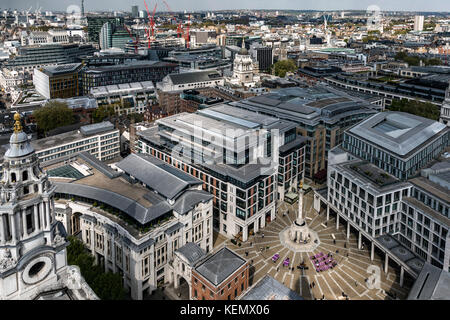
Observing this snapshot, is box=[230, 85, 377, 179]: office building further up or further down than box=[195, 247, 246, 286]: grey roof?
further up

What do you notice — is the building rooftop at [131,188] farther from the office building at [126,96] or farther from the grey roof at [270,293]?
the office building at [126,96]

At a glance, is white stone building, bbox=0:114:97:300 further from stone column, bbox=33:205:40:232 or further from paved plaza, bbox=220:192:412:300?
paved plaza, bbox=220:192:412:300

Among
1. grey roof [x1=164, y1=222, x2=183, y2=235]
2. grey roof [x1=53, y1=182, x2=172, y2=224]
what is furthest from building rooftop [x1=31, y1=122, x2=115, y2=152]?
grey roof [x1=164, y1=222, x2=183, y2=235]

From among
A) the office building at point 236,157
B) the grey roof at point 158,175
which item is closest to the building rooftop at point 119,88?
the office building at point 236,157

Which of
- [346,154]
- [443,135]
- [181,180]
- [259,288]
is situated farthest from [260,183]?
[443,135]

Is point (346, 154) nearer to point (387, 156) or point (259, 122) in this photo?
point (387, 156)

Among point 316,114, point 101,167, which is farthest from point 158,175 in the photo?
point 316,114

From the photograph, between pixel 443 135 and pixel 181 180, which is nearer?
pixel 181 180
